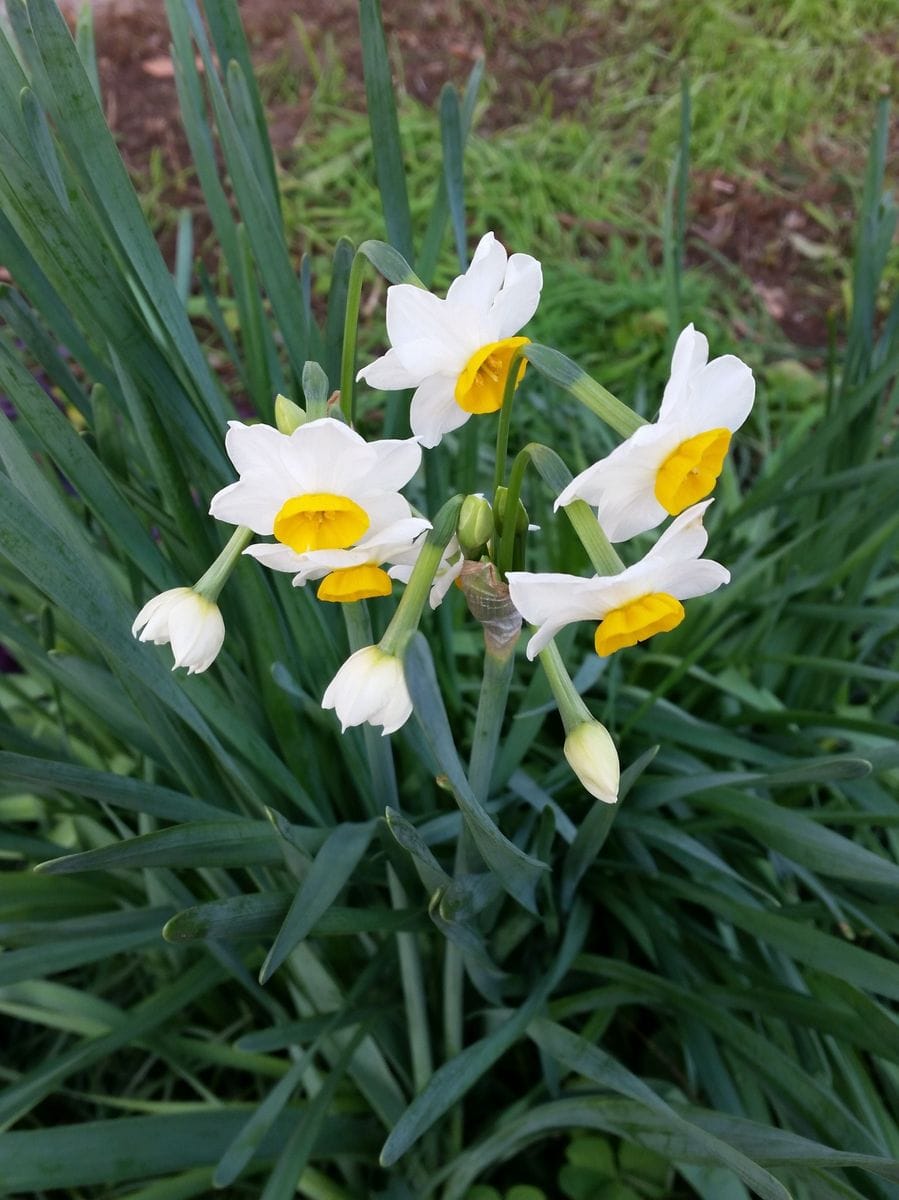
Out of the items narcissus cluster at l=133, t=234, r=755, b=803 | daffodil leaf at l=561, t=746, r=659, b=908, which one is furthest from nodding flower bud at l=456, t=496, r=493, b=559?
daffodil leaf at l=561, t=746, r=659, b=908

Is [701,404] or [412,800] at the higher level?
[701,404]

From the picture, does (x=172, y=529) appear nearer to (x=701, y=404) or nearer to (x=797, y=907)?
(x=701, y=404)

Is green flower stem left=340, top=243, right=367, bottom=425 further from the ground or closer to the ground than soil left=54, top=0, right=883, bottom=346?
closer to the ground

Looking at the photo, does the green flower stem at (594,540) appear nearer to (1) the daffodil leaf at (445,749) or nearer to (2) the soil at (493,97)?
(1) the daffodil leaf at (445,749)

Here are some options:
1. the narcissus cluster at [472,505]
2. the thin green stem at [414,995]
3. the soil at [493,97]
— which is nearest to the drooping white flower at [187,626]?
the narcissus cluster at [472,505]

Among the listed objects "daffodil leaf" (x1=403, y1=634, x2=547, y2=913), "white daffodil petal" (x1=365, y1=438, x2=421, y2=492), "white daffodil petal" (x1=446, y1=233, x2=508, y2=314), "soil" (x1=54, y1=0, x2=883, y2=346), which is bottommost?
"daffodil leaf" (x1=403, y1=634, x2=547, y2=913)

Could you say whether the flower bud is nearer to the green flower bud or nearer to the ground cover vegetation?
the ground cover vegetation

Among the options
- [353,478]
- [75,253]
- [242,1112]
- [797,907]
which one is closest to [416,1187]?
[242,1112]
